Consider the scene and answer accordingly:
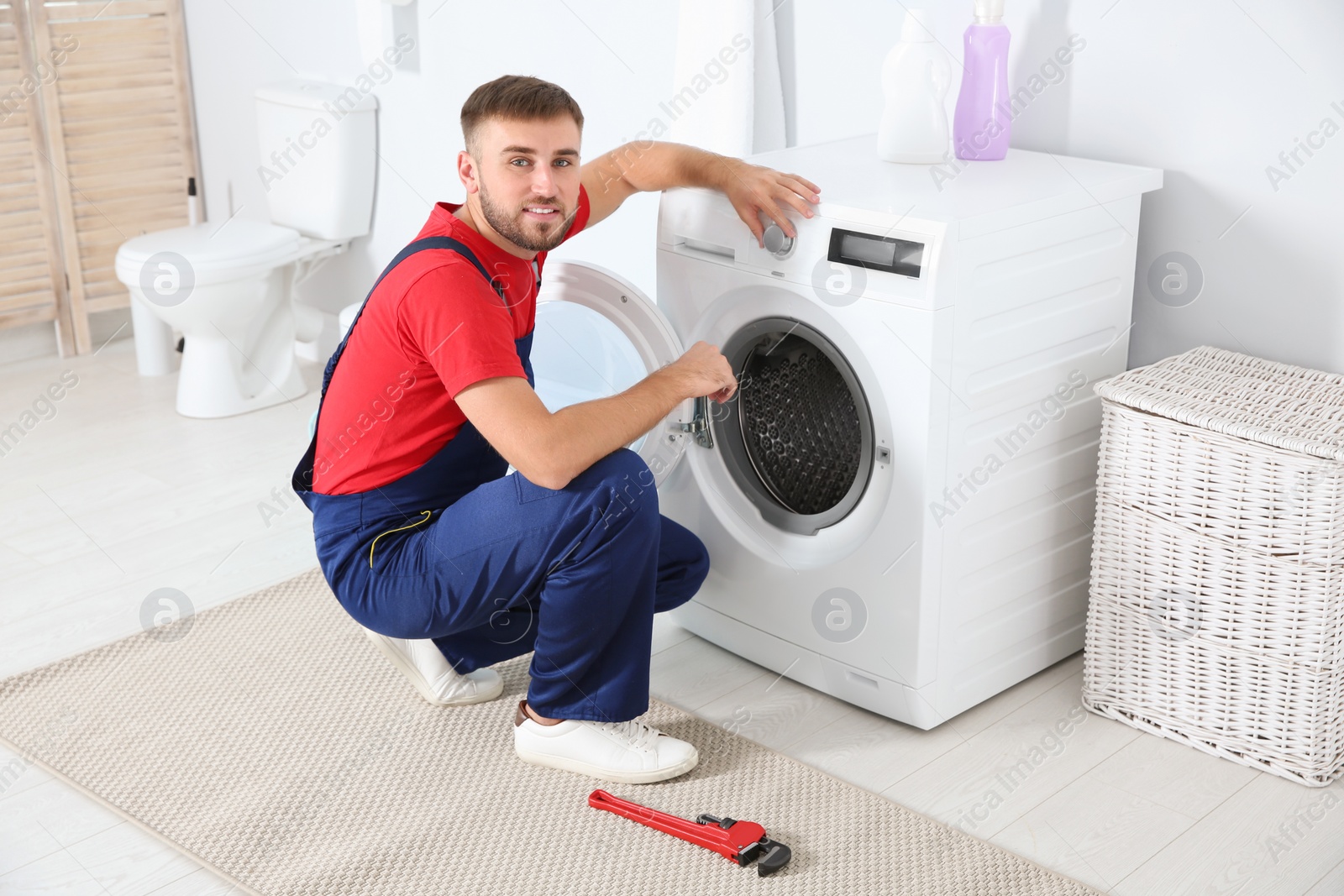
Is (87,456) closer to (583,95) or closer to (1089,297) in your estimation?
(583,95)

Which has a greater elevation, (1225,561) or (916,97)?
(916,97)

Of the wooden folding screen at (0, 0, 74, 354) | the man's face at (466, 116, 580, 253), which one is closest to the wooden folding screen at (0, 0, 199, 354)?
the wooden folding screen at (0, 0, 74, 354)

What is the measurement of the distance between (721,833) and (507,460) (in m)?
0.54

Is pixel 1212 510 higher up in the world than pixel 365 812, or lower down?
higher up

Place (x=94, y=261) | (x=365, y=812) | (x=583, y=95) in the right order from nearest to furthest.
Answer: (x=365, y=812) < (x=583, y=95) < (x=94, y=261)

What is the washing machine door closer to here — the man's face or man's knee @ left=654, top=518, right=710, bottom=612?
man's knee @ left=654, top=518, right=710, bottom=612

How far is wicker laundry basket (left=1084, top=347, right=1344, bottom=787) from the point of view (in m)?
1.65

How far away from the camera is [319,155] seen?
3.16 meters

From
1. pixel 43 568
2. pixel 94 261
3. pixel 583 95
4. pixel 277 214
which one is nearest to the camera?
pixel 43 568

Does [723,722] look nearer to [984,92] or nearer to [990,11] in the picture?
[984,92]

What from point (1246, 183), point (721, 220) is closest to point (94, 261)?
point (721, 220)

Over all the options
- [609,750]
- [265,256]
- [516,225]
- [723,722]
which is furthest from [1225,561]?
[265,256]

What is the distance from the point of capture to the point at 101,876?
62.3 inches

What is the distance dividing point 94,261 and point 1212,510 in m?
3.01
